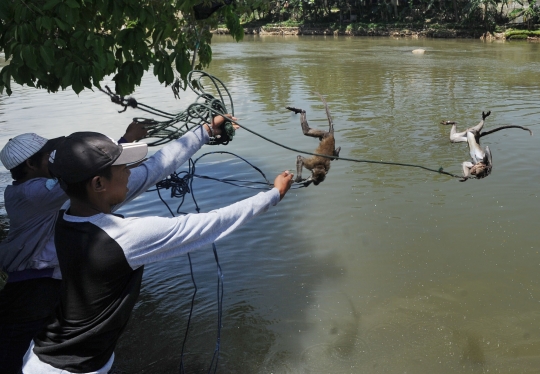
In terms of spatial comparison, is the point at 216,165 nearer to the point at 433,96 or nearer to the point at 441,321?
the point at 441,321

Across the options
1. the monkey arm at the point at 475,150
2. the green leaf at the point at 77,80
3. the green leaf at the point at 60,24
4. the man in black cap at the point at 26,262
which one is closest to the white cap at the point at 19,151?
the man in black cap at the point at 26,262

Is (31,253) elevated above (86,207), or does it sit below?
below

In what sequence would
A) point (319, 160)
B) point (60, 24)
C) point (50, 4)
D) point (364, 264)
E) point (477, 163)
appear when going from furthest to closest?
1. point (364, 264)
2. point (477, 163)
3. point (319, 160)
4. point (60, 24)
5. point (50, 4)

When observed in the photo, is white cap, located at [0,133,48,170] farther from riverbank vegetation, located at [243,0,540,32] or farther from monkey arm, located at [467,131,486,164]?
riverbank vegetation, located at [243,0,540,32]

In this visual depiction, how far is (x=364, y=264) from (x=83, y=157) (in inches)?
184

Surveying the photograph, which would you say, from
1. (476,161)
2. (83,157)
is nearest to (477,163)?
(476,161)

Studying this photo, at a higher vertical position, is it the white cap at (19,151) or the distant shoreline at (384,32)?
the distant shoreline at (384,32)

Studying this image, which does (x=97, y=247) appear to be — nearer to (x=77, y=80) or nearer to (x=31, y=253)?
(x=31, y=253)

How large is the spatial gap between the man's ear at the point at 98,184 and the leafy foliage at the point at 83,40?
2.36 metres

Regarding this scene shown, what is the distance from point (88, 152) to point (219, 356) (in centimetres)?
296

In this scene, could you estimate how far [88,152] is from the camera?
7.11 ft

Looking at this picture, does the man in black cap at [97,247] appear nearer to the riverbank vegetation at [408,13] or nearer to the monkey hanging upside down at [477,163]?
the monkey hanging upside down at [477,163]

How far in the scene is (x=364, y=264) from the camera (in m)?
6.39

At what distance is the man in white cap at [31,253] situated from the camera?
2896 mm
